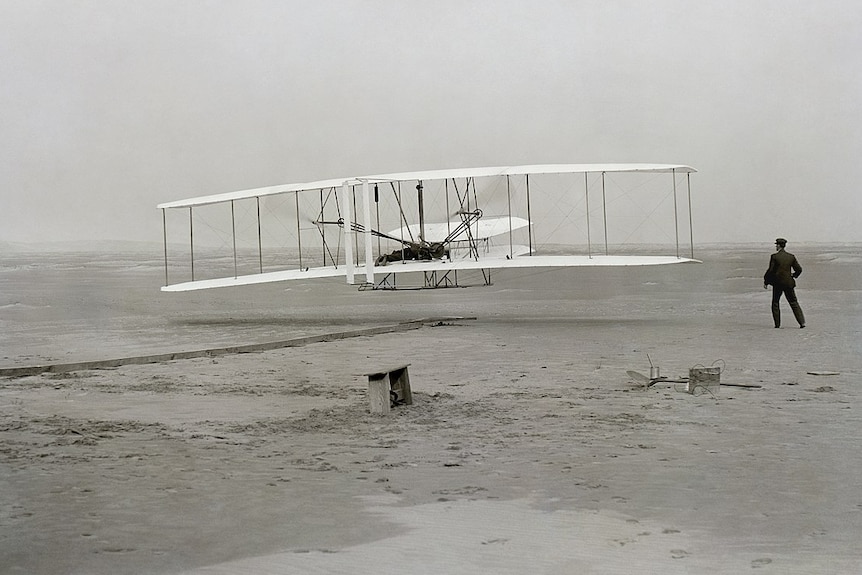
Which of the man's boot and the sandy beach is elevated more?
the man's boot

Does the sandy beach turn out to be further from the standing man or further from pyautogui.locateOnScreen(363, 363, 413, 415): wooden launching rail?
the standing man

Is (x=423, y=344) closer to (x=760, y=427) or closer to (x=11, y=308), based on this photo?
(x=760, y=427)

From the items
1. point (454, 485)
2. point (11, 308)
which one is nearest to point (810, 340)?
point (454, 485)

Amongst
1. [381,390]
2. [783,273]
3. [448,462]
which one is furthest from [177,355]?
[783,273]

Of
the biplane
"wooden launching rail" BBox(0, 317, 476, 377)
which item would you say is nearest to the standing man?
the biplane

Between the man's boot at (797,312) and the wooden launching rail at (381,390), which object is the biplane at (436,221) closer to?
the man's boot at (797,312)
